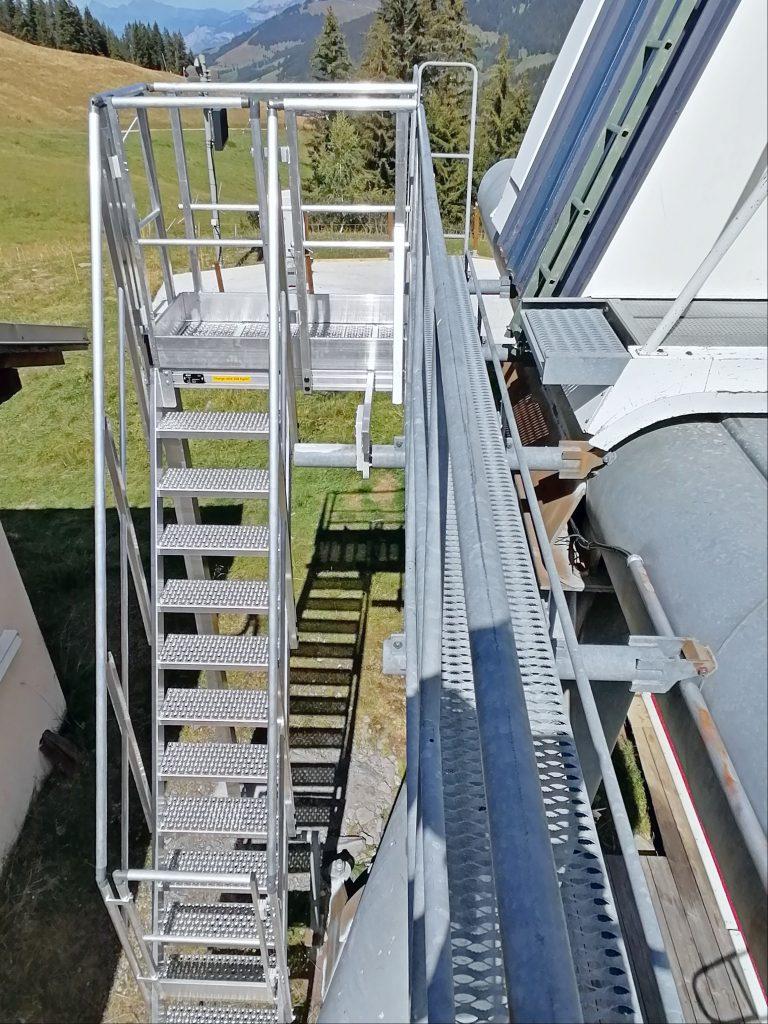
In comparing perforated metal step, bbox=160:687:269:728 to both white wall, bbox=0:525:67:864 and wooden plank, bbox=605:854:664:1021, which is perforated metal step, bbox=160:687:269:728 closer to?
wooden plank, bbox=605:854:664:1021

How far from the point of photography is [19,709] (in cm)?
570

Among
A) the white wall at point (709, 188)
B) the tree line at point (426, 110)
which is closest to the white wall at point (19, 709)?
the white wall at point (709, 188)

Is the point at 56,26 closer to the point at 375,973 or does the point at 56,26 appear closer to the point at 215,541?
the point at 215,541

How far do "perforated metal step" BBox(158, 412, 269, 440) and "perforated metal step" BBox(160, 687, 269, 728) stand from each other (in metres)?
1.58

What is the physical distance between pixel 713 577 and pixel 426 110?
22.5 meters

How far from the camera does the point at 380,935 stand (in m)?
1.44

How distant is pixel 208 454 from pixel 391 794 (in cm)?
674

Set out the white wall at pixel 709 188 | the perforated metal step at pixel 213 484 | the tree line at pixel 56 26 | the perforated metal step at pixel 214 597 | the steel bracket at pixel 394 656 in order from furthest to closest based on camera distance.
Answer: the tree line at pixel 56 26, the perforated metal step at pixel 213 484, the perforated metal step at pixel 214 597, the white wall at pixel 709 188, the steel bracket at pixel 394 656

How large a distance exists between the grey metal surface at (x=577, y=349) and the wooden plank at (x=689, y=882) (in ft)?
14.5

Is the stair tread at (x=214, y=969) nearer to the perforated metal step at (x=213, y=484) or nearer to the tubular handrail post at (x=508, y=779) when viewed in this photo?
the perforated metal step at (x=213, y=484)

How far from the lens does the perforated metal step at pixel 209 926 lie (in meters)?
3.67

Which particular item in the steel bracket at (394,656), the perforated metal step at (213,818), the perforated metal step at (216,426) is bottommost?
the steel bracket at (394,656)

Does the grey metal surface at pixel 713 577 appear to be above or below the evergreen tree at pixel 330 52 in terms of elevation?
below

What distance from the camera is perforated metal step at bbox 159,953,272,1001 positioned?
3.75m
